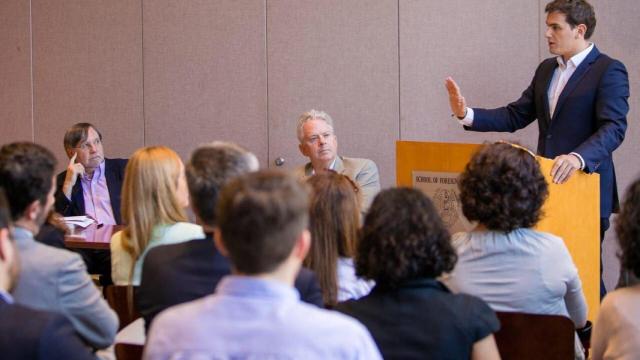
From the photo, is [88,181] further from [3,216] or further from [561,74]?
[3,216]

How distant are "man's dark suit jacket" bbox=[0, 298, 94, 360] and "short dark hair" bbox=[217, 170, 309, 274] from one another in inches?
18.2

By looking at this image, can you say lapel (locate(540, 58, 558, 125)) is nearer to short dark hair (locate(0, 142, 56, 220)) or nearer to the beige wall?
the beige wall

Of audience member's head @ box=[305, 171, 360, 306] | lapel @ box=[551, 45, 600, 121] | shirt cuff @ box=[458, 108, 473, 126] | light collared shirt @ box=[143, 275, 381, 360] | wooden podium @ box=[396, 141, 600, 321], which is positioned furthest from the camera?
shirt cuff @ box=[458, 108, 473, 126]

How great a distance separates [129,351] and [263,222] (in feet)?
2.79

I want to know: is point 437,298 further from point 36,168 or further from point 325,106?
point 325,106

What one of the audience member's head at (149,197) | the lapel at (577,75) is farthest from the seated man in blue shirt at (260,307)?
the lapel at (577,75)

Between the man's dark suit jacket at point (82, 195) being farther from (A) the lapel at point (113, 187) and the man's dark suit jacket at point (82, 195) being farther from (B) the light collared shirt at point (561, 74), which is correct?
(B) the light collared shirt at point (561, 74)

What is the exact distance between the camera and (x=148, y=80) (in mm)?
6395

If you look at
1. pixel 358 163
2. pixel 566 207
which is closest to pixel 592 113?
pixel 566 207

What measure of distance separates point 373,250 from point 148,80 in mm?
4640

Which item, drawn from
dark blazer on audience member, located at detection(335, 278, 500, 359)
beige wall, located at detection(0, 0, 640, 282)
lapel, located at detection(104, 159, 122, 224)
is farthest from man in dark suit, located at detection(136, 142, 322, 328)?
beige wall, located at detection(0, 0, 640, 282)

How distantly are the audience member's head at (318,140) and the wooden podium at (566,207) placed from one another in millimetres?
1171

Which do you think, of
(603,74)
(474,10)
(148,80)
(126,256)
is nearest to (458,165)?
(603,74)

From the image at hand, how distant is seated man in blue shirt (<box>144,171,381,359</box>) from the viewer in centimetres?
153
